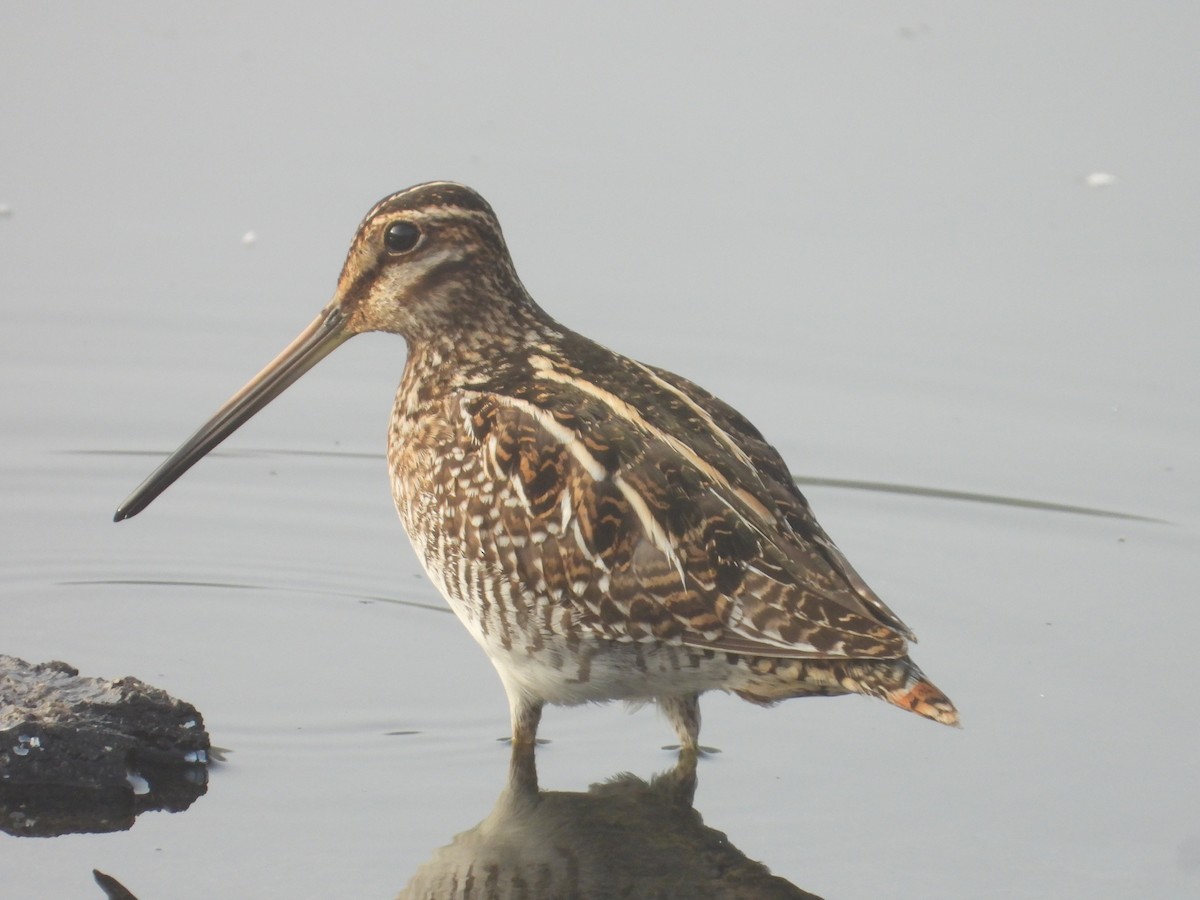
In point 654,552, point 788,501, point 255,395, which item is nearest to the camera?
point 654,552

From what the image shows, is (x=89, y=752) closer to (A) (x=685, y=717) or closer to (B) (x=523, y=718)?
(B) (x=523, y=718)

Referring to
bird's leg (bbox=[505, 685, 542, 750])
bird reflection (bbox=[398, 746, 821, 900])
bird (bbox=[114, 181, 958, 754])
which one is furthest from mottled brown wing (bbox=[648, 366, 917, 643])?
bird's leg (bbox=[505, 685, 542, 750])

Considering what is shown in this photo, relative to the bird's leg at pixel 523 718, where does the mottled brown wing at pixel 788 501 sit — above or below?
above

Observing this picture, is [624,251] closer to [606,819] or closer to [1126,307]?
[1126,307]

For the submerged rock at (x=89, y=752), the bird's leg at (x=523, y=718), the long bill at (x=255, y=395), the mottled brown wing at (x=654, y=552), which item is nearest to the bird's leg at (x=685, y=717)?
the bird's leg at (x=523, y=718)

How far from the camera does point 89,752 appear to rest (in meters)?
5.79

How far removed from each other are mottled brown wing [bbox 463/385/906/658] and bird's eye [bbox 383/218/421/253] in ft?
2.41

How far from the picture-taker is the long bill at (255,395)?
654 cm

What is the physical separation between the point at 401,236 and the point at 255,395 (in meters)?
0.73

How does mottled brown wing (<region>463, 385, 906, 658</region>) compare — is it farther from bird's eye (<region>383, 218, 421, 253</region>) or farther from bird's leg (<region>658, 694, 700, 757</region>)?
bird's eye (<region>383, 218, 421, 253</region>)

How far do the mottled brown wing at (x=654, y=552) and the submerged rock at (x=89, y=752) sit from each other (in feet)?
3.38

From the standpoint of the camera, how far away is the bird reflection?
5.55 metres

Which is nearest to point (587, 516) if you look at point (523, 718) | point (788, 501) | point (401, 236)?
point (788, 501)

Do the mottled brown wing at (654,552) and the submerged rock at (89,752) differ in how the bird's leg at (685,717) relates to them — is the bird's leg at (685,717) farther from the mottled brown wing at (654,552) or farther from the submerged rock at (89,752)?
the submerged rock at (89,752)
